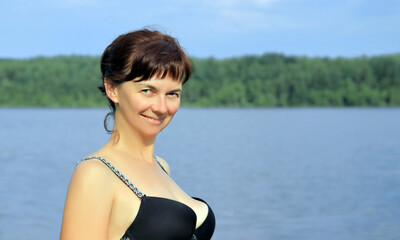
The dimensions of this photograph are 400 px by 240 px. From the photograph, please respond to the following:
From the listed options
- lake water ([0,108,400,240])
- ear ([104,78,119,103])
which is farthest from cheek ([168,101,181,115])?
lake water ([0,108,400,240])

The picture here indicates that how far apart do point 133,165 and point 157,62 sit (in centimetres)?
44

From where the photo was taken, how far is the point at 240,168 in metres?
35.0

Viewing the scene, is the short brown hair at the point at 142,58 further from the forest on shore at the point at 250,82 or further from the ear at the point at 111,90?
the forest on shore at the point at 250,82

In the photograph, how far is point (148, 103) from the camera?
2.36m

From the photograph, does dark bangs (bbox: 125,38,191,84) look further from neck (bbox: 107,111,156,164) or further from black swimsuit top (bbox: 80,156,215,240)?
black swimsuit top (bbox: 80,156,215,240)

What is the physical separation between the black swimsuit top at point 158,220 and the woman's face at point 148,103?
0.75ft

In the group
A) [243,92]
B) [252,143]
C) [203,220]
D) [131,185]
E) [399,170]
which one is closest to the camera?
[131,185]

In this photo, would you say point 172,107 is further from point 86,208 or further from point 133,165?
point 86,208

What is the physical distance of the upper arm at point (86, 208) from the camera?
2135mm

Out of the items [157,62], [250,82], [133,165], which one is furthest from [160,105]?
[250,82]

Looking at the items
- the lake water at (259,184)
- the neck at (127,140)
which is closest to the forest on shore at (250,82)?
the lake water at (259,184)

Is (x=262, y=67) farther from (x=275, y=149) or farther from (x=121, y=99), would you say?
(x=121, y=99)

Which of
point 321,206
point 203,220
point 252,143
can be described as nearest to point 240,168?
point 321,206

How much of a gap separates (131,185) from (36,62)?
11810 cm
